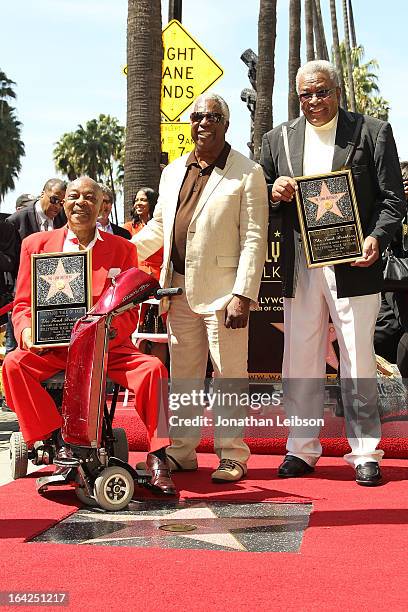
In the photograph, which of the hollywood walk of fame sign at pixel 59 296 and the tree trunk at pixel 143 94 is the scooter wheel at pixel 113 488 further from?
the tree trunk at pixel 143 94

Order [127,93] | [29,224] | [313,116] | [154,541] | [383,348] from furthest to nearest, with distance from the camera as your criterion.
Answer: [127,93] < [29,224] < [383,348] < [313,116] < [154,541]

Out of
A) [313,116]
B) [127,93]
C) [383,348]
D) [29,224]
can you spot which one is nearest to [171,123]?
[127,93]

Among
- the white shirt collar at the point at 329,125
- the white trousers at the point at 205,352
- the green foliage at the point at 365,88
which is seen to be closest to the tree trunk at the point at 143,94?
the white trousers at the point at 205,352

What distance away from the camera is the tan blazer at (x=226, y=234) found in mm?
6508

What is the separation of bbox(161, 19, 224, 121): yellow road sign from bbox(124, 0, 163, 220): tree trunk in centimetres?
49

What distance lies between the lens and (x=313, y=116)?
650 cm

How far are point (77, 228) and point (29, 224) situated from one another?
11.8 ft

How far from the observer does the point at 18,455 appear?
6.62 meters

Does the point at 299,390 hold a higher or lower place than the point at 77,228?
lower

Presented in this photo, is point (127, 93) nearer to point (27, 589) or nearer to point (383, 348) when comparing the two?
point (383, 348)

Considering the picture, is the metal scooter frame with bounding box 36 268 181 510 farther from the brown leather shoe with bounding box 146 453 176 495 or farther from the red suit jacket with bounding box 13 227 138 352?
the red suit jacket with bounding box 13 227 138 352

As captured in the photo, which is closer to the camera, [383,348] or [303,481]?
[303,481]

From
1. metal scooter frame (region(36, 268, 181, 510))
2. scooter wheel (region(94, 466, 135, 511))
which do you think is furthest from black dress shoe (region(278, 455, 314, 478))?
scooter wheel (region(94, 466, 135, 511))

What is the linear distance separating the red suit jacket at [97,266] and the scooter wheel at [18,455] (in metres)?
0.64
